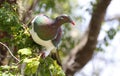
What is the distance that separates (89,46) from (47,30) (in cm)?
182

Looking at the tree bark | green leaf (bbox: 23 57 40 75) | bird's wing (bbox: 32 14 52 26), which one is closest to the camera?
green leaf (bbox: 23 57 40 75)

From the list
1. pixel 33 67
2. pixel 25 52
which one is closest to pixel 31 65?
pixel 33 67

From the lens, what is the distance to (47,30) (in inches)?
73.2

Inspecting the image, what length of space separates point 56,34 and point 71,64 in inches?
75.0

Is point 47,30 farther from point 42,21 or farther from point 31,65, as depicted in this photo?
point 31,65

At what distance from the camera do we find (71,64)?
12.3ft

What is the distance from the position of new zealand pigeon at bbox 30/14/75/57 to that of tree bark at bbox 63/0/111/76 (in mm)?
1470

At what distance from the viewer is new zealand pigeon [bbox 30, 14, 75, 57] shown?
1.84 metres

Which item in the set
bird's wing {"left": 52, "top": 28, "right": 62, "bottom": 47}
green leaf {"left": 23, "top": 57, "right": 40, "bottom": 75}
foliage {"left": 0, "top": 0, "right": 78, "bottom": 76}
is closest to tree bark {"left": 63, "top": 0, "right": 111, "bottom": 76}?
foliage {"left": 0, "top": 0, "right": 78, "bottom": 76}

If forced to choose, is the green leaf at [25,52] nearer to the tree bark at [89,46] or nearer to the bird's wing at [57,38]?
the bird's wing at [57,38]

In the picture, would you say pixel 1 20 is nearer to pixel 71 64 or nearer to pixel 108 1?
pixel 108 1

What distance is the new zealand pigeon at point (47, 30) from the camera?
1843mm

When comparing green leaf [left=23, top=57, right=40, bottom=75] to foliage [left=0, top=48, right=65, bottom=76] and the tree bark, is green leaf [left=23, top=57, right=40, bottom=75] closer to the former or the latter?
foliage [left=0, top=48, right=65, bottom=76]

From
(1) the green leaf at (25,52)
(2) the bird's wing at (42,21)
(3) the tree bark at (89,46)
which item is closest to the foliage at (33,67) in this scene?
(1) the green leaf at (25,52)
